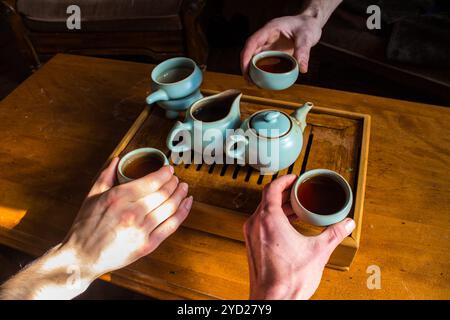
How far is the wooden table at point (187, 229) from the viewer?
0.92 metres

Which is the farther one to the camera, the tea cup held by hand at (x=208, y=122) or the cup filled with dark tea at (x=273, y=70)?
the cup filled with dark tea at (x=273, y=70)

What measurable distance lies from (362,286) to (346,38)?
1.45m

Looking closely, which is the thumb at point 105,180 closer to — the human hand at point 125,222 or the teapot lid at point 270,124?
the human hand at point 125,222

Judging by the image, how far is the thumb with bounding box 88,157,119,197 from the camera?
948 millimetres

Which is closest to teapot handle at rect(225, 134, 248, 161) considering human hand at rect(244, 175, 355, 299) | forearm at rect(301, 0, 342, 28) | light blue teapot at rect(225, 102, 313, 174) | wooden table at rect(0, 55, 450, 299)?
light blue teapot at rect(225, 102, 313, 174)

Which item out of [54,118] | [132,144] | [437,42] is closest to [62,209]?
[132,144]

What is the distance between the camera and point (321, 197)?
0.87 meters

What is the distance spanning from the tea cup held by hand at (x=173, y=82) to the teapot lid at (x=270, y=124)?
0.29 meters

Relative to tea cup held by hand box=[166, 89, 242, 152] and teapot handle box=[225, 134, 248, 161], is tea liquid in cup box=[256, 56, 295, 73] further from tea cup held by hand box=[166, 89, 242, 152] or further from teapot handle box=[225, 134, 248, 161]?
teapot handle box=[225, 134, 248, 161]

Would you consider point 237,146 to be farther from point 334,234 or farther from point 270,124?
point 334,234

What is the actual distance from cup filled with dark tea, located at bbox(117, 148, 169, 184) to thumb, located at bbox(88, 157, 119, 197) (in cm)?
2

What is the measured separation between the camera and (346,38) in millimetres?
1934

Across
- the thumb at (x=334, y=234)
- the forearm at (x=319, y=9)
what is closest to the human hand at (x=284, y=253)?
the thumb at (x=334, y=234)

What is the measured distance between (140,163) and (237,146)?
10.9 inches
